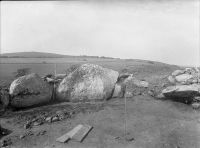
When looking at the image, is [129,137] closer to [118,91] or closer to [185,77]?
[118,91]

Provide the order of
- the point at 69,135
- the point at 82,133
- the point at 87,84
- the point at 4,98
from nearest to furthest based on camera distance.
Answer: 1. the point at 69,135
2. the point at 82,133
3. the point at 4,98
4. the point at 87,84

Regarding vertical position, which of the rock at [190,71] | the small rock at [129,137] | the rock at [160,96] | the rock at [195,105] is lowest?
the small rock at [129,137]

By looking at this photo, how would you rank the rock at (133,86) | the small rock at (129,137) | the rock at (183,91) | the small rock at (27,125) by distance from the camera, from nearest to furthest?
the small rock at (129,137), the small rock at (27,125), the rock at (183,91), the rock at (133,86)

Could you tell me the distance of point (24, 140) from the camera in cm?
644

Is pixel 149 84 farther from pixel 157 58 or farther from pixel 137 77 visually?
pixel 157 58

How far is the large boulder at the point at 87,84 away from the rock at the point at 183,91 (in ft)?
7.23

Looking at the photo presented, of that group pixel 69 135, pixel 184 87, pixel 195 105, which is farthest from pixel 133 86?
pixel 69 135

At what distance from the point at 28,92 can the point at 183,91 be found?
5840 millimetres

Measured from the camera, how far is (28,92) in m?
8.86

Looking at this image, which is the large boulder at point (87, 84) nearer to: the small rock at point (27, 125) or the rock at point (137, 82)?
the rock at point (137, 82)

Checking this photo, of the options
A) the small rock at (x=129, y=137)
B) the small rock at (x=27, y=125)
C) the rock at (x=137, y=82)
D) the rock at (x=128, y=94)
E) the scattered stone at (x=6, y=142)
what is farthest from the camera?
the rock at (x=137, y=82)

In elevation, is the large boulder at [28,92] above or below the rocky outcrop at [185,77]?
below


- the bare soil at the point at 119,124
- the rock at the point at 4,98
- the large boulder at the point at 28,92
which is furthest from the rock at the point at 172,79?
the rock at the point at 4,98

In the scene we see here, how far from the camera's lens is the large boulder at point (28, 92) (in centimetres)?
877
